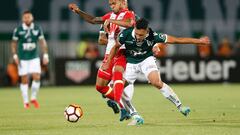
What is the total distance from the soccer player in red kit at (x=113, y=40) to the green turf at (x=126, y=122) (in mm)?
556

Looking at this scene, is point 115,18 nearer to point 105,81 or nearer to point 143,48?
point 143,48

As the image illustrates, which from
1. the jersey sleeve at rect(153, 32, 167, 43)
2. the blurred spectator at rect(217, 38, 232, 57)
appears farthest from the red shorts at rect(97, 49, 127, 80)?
the blurred spectator at rect(217, 38, 232, 57)

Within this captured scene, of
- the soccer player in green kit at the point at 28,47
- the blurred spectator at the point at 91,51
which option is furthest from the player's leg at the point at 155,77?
the blurred spectator at the point at 91,51

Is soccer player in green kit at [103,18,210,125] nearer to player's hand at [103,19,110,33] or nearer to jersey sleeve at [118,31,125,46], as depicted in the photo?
jersey sleeve at [118,31,125,46]

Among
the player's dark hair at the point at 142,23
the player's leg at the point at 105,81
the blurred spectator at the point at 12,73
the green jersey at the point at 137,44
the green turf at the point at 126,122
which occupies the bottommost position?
the blurred spectator at the point at 12,73

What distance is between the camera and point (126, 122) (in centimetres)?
1267

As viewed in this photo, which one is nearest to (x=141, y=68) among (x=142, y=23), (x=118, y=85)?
(x=118, y=85)

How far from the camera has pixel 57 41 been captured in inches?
1184

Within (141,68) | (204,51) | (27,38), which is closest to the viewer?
(141,68)

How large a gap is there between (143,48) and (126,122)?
127cm

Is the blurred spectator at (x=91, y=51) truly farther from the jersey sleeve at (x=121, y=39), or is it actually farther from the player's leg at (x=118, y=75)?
the jersey sleeve at (x=121, y=39)

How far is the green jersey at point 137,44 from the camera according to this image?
12.4 metres

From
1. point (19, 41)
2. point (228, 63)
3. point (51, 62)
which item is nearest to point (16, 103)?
point (19, 41)

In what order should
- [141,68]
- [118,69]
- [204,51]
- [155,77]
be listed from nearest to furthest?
1. [155,77]
2. [118,69]
3. [141,68]
4. [204,51]
